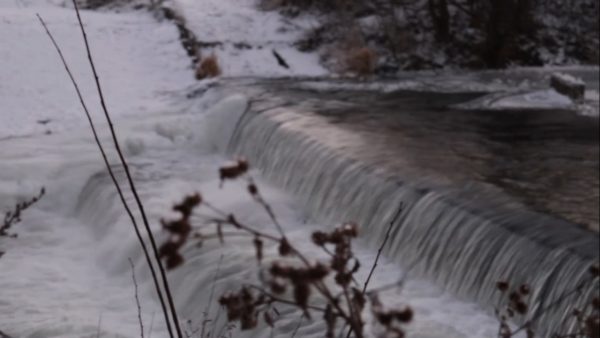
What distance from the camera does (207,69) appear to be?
14.4 meters

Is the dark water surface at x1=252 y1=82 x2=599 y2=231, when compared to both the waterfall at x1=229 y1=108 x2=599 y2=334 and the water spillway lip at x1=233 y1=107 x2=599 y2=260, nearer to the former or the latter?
the water spillway lip at x1=233 y1=107 x2=599 y2=260

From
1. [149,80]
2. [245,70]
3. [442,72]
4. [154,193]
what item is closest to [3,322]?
[154,193]

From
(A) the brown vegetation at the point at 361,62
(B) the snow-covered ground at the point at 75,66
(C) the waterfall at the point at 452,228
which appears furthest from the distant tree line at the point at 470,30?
(C) the waterfall at the point at 452,228

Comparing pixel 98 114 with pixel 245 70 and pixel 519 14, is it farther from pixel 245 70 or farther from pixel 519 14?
pixel 519 14

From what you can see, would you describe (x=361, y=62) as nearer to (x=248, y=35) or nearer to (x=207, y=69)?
(x=207, y=69)

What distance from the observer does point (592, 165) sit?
814 centimetres

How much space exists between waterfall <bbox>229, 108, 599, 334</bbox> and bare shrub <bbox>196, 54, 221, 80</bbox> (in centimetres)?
561

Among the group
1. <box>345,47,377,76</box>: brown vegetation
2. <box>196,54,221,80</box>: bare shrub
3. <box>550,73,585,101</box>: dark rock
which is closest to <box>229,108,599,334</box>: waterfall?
<box>550,73,585,101</box>: dark rock

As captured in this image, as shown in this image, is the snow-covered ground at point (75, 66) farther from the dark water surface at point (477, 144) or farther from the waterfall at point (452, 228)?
the waterfall at point (452, 228)

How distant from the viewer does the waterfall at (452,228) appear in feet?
17.8

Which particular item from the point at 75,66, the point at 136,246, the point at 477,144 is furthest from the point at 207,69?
the point at 136,246

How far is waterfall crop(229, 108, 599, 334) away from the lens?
5.41 metres

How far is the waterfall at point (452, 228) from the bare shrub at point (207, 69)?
18.4 ft

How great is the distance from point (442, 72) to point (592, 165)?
300 inches
